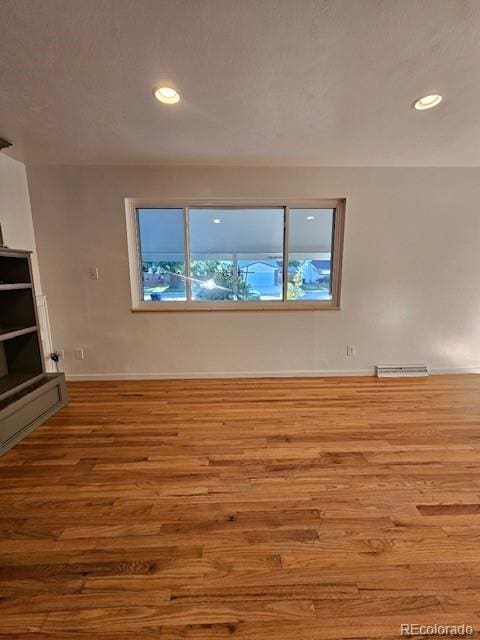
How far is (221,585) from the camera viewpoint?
40.7 inches

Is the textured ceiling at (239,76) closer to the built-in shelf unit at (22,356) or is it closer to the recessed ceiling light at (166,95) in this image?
the recessed ceiling light at (166,95)

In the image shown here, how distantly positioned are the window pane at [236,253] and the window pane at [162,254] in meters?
0.15

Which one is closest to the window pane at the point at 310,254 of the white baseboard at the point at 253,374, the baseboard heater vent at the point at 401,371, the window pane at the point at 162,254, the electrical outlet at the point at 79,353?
the white baseboard at the point at 253,374

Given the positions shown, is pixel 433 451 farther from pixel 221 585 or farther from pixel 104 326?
pixel 104 326

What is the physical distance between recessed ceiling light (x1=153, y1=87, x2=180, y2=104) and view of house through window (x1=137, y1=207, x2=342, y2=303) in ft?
3.57

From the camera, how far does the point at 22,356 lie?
2420 mm

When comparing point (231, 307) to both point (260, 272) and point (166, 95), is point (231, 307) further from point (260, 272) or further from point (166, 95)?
point (166, 95)

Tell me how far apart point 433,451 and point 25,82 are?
3.62 meters

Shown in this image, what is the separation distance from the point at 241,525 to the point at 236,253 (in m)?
2.45

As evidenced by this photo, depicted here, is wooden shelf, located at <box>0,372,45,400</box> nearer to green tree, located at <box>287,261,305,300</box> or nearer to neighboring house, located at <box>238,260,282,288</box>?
neighboring house, located at <box>238,260,282,288</box>

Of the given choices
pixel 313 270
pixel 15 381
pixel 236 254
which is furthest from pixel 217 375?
pixel 15 381

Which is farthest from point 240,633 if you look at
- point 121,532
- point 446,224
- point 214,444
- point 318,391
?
point 446,224

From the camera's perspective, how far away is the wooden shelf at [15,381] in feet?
6.89

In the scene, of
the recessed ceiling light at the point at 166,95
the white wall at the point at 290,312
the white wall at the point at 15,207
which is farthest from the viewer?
the white wall at the point at 290,312
